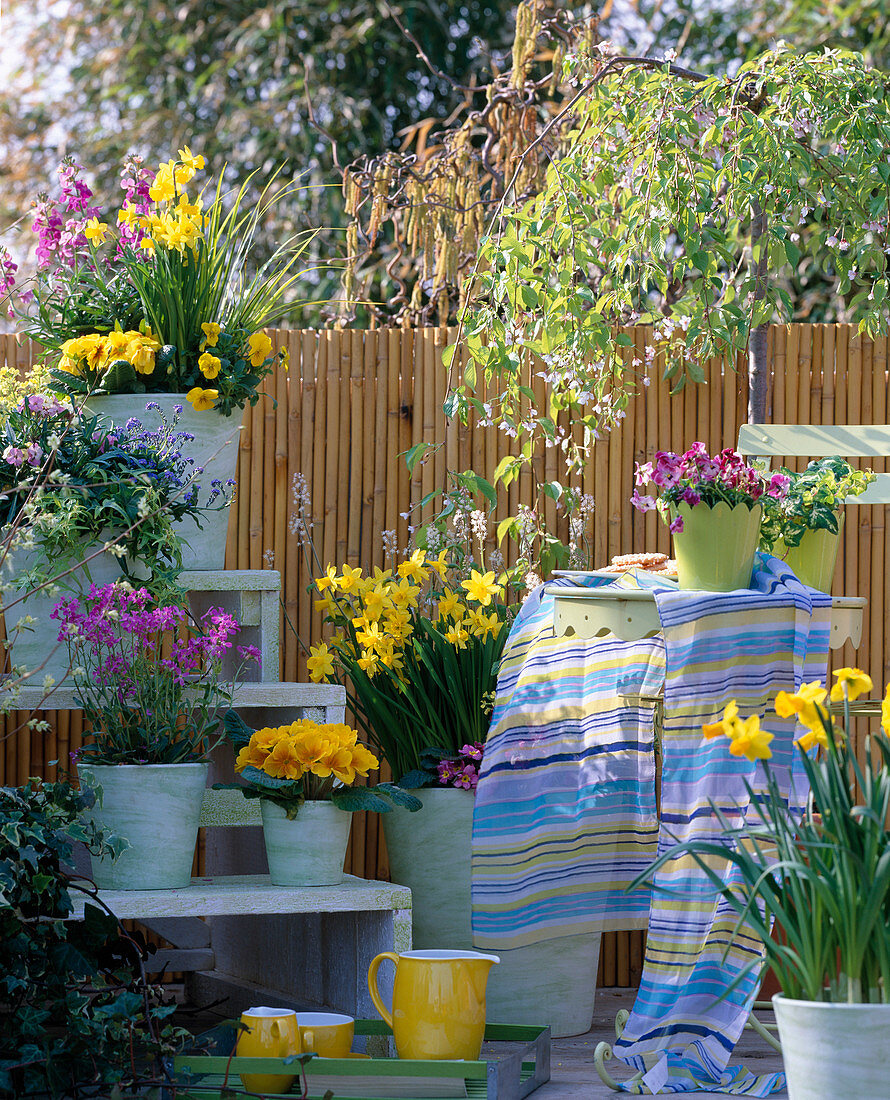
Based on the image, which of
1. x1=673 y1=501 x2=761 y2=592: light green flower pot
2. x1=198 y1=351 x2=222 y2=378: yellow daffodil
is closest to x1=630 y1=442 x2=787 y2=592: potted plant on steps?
x1=673 y1=501 x2=761 y2=592: light green flower pot

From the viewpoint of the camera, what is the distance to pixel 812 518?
2662mm

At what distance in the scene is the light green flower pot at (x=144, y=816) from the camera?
2193 millimetres

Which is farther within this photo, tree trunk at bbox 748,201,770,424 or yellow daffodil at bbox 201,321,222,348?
tree trunk at bbox 748,201,770,424

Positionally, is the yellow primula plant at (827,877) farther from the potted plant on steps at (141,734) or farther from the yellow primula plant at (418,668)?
the yellow primula plant at (418,668)

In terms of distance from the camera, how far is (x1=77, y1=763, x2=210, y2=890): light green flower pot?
2193 mm

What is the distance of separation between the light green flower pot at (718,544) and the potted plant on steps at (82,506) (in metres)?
0.91

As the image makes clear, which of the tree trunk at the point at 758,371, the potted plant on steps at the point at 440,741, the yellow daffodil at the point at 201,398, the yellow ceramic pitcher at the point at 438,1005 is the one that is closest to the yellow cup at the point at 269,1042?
the yellow ceramic pitcher at the point at 438,1005

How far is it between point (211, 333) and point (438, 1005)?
142 cm

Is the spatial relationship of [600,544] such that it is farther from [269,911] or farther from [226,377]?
[269,911]

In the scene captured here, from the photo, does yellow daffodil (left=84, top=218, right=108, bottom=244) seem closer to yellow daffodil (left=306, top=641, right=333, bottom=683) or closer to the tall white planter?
yellow daffodil (left=306, top=641, right=333, bottom=683)

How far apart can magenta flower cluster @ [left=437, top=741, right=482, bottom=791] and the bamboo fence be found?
0.72m

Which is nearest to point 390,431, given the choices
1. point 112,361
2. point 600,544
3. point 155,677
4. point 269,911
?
point 600,544

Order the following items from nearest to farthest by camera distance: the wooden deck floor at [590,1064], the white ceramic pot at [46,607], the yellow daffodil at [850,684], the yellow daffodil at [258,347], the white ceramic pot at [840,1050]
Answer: the white ceramic pot at [840,1050]
the yellow daffodil at [850,684]
the wooden deck floor at [590,1064]
the white ceramic pot at [46,607]
the yellow daffodil at [258,347]

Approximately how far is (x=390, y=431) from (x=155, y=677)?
135 cm
